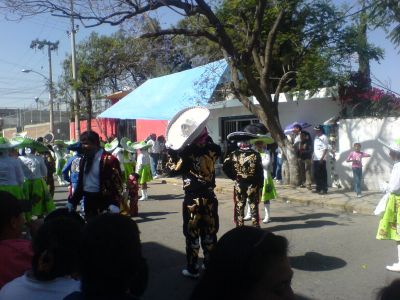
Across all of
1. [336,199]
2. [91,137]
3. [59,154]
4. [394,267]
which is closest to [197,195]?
[91,137]

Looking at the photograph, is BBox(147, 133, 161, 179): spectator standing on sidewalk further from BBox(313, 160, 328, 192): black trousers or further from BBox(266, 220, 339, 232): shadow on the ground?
BBox(266, 220, 339, 232): shadow on the ground

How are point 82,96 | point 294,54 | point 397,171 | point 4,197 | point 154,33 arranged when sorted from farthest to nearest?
1. point 82,96
2. point 294,54
3. point 154,33
4. point 397,171
5. point 4,197

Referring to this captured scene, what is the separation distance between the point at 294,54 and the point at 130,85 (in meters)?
18.1

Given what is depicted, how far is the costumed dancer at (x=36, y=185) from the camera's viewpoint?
8766 mm

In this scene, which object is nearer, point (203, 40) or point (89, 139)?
point (89, 139)

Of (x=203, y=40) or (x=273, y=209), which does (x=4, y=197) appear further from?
(x=203, y=40)

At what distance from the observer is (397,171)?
19.1 ft

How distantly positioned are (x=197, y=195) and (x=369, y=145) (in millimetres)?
8207

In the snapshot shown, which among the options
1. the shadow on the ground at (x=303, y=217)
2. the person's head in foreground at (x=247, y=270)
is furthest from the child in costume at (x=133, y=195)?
the person's head in foreground at (x=247, y=270)

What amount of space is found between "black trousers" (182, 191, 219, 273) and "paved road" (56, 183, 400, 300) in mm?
497

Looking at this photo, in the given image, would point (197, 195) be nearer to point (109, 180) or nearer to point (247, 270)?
point (109, 180)

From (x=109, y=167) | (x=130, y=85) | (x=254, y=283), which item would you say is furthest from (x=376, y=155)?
(x=130, y=85)

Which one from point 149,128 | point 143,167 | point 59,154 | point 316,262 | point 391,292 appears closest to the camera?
point 391,292

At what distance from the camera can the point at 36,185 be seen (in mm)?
8969
